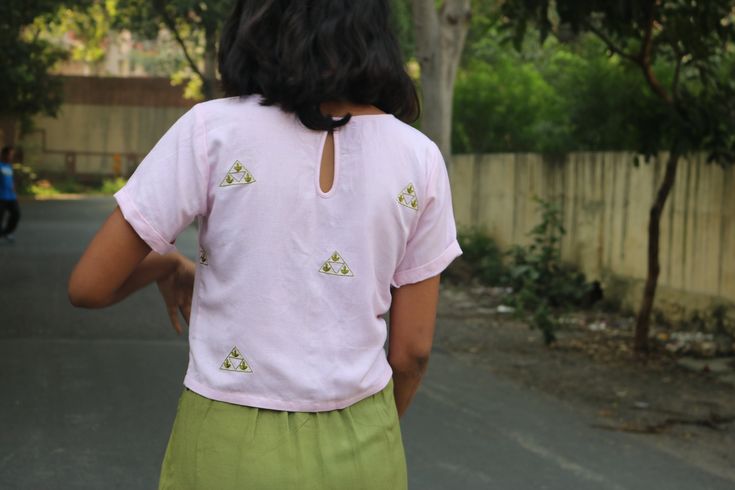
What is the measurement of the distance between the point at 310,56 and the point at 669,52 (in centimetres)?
847

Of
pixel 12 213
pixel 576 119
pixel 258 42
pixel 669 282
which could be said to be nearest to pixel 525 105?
pixel 576 119

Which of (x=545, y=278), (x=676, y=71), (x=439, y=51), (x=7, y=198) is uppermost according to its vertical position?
(x=439, y=51)

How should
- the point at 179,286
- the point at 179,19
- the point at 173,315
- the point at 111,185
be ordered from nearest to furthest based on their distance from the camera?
the point at 179,286 → the point at 173,315 → the point at 179,19 → the point at 111,185

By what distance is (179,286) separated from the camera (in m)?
2.27

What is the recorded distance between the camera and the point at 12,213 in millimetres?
20000

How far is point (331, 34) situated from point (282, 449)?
28.0 inches

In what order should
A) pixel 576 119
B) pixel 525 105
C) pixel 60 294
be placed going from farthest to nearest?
pixel 525 105 < pixel 576 119 < pixel 60 294

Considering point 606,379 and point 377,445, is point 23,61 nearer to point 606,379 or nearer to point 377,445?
point 606,379

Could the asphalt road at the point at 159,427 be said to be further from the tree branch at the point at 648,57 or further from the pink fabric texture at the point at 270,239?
the pink fabric texture at the point at 270,239

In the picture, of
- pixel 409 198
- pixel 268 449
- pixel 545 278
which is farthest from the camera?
pixel 545 278

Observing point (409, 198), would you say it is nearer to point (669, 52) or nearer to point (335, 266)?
point (335, 266)

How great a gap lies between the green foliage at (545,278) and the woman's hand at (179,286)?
820 cm

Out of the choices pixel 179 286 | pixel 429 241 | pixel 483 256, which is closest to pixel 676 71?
pixel 483 256

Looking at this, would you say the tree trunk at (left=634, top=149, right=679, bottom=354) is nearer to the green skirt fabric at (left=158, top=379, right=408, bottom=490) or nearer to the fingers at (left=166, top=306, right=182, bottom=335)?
the fingers at (left=166, top=306, right=182, bottom=335)
